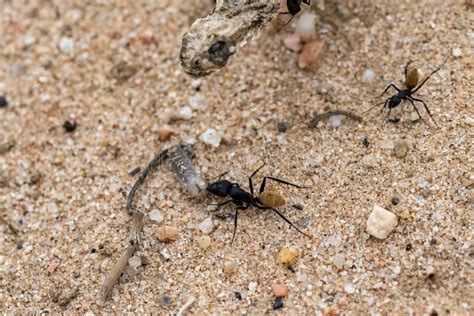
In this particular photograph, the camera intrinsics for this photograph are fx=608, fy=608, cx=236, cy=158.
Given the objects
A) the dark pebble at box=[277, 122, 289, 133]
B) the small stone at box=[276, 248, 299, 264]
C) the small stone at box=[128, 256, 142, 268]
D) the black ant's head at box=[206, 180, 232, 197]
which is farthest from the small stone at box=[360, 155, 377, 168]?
the small stone at box=[128, 256, 142, 268]

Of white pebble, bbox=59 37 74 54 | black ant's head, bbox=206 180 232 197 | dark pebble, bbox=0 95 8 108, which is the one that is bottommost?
black ant's head, bbox=206 180 232 197

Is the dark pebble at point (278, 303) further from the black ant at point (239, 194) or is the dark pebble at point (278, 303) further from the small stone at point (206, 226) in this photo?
the small stone at point (206, 226)

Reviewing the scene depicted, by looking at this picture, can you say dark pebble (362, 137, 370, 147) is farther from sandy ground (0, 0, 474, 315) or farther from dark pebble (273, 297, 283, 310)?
dark pebble (273, 297, 283, 310)

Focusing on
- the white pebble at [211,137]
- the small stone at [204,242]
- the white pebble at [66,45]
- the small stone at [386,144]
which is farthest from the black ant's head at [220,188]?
the white pebble at [66,45]

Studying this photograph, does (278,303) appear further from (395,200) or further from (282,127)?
(282,127)

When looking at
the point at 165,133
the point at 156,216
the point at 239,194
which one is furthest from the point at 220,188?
the point at 165,133

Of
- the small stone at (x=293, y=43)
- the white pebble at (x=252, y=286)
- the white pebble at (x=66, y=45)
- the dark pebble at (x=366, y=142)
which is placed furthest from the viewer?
the white pebble at (x=66, y=45)
